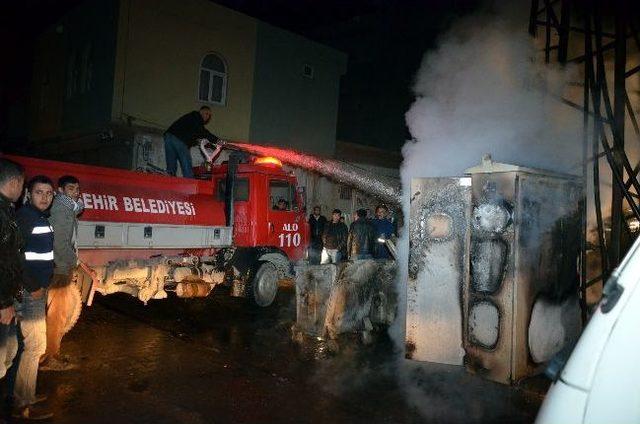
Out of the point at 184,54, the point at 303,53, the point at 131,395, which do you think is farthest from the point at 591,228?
the point at 303,53

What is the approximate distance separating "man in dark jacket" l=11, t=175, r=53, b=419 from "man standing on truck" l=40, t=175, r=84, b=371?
802 mm

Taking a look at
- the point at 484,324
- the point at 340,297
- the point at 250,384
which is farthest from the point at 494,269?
the point at 250,384

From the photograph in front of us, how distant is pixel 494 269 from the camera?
4.44m

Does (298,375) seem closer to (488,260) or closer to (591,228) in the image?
(488,260)

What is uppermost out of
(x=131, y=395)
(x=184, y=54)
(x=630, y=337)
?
(x=184, y=54)

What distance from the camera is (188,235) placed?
8.02 meters

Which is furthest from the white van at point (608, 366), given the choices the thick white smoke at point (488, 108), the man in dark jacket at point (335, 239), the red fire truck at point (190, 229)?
the man in dark jacket at point (335, 239)

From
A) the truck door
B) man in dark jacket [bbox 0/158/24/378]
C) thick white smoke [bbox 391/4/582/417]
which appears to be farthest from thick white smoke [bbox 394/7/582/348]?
man in dark jacket [bbox 0/158/24/378]

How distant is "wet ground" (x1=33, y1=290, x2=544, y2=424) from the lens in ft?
13.4

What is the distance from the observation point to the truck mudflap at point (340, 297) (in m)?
6.12

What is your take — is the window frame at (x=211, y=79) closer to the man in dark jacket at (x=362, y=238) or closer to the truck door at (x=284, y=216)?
the truck door at (x=284, y=216)

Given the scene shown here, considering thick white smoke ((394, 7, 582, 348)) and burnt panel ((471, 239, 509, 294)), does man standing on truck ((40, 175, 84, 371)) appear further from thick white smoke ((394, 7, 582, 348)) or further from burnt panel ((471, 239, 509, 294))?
thick white smoke ((394, 7, 582, 348))

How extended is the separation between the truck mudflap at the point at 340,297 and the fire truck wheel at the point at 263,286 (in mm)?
2296

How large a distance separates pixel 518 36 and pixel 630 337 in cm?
626
